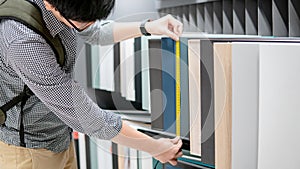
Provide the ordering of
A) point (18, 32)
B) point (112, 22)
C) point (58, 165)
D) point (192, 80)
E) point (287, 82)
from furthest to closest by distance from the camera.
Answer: point (112, 22) → point (58, 165) → point (192, 80) → point (18, 32) → point (287, 82)

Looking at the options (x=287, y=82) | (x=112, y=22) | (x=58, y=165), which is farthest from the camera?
(x=112, y=22)

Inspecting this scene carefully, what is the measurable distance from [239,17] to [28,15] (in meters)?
0.70

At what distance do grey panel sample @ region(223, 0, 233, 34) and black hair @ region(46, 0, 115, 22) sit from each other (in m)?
0.65

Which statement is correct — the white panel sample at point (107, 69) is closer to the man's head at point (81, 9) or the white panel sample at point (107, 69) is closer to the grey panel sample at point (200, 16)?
the grey panel sample at point (200, 16)

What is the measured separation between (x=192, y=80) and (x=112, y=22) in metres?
0.36

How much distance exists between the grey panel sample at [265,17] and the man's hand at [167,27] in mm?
261

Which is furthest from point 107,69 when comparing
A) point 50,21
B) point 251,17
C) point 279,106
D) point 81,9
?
point 279,106

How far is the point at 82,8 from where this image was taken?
2.78ft

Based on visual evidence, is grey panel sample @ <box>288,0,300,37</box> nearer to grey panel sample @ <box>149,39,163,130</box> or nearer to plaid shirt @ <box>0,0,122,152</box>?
grey panel sample @ <box>149,39,163,130</box>

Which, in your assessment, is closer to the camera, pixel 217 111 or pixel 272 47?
pixel 272 47

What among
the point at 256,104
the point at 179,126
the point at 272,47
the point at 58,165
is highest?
the point at 272,47

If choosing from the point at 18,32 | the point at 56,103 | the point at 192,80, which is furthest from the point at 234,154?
the point at 18,32

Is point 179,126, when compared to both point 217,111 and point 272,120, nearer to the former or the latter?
point 217,111

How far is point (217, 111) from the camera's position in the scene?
0.99 metres
